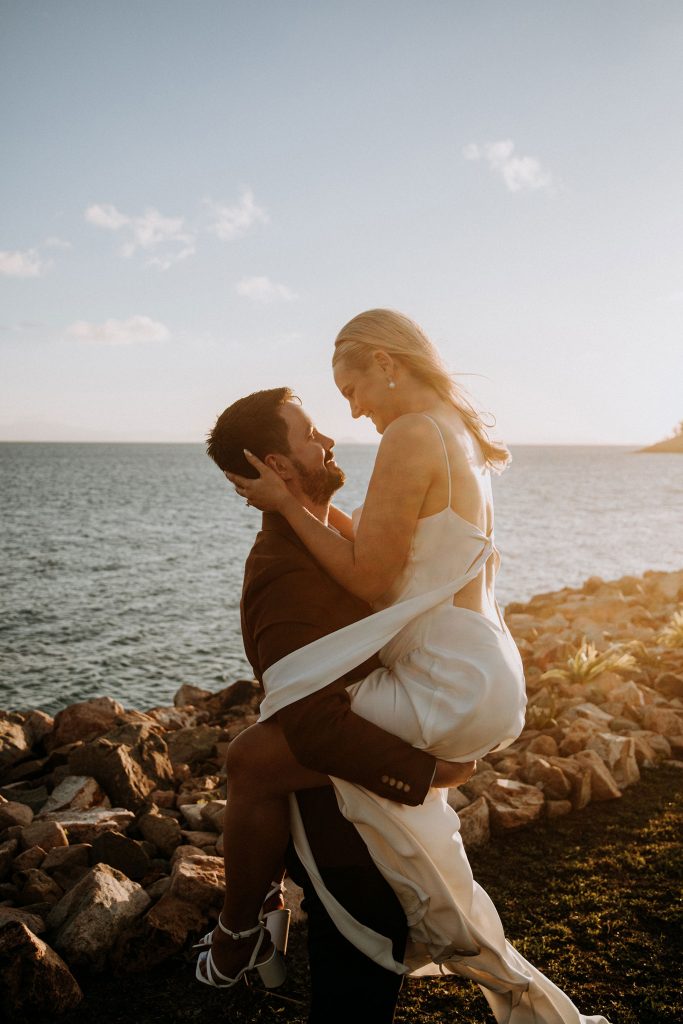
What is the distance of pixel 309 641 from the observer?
293 cm

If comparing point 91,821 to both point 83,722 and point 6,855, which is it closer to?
point 6,855

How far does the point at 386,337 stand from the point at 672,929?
11.6 ft

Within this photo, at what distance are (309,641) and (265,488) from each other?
71 centimetres

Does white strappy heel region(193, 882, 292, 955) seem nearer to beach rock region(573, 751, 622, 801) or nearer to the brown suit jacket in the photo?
the brown suit jacket

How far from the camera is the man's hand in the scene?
2.92 meters

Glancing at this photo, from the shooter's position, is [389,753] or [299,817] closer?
[389,753]

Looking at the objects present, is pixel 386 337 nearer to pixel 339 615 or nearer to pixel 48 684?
pixel 339 615

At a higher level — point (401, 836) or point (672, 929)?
point (401, 836)

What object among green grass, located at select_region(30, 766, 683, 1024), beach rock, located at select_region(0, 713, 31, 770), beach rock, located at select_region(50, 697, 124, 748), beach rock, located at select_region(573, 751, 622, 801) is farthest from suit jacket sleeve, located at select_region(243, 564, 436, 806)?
beach rock, located at select_region(50, 697, 124, 748)

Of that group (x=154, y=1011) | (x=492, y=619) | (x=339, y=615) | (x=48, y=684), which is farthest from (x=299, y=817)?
(x=48, y=684)

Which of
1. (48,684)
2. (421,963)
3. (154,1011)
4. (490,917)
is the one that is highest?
(490,917)

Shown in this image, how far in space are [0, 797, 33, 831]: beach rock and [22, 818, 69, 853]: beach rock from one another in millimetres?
615

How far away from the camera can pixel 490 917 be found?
310 cm

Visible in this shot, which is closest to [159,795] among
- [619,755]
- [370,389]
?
[619,755]
